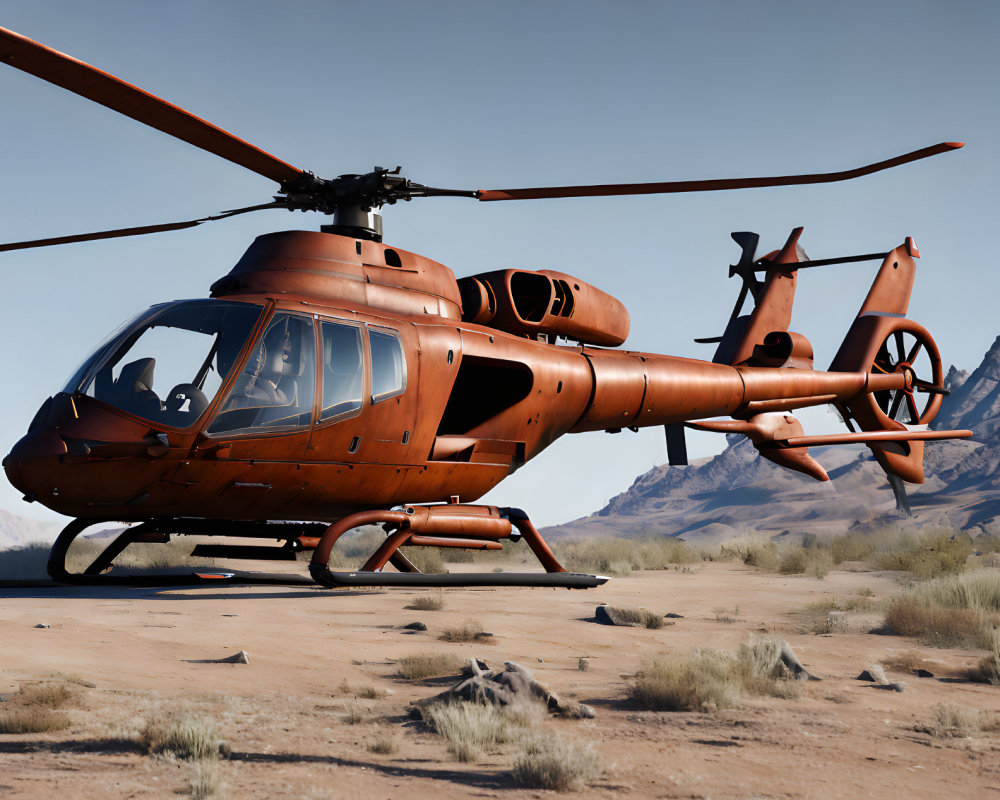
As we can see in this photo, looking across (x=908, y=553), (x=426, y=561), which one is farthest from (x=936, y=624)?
(x=908, y=553)

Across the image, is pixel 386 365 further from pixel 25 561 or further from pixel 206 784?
pixel 25 561

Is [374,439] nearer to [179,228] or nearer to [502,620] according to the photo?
[502,620]

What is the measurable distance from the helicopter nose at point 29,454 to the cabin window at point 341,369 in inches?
97.3

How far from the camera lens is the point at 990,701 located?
625cm

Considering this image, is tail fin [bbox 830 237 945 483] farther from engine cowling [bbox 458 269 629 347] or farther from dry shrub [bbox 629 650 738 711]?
dry shrub [bbox 629 650 738 711]

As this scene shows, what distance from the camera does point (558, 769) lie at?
4.14m

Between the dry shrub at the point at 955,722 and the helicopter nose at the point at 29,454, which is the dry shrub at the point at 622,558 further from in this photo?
the dry shrub at the point at 955,722

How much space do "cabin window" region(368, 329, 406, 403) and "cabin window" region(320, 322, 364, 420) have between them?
0.60ft

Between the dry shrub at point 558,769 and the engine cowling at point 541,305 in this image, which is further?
the engine cowling at point 541,305

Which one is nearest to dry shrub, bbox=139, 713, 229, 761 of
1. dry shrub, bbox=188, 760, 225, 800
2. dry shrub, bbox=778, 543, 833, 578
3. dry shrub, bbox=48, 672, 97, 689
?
dry shrub, bbox=188, 760, 225, 800

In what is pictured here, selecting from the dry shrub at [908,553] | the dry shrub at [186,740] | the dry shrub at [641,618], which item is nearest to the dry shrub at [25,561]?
the dry shrub at [641,618]

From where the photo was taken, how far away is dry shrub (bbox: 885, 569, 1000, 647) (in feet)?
29.4

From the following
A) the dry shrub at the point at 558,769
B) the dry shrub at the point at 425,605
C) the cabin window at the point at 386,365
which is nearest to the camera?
the dry shrub at the point at 558,769

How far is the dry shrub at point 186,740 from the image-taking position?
4352 millimetres
